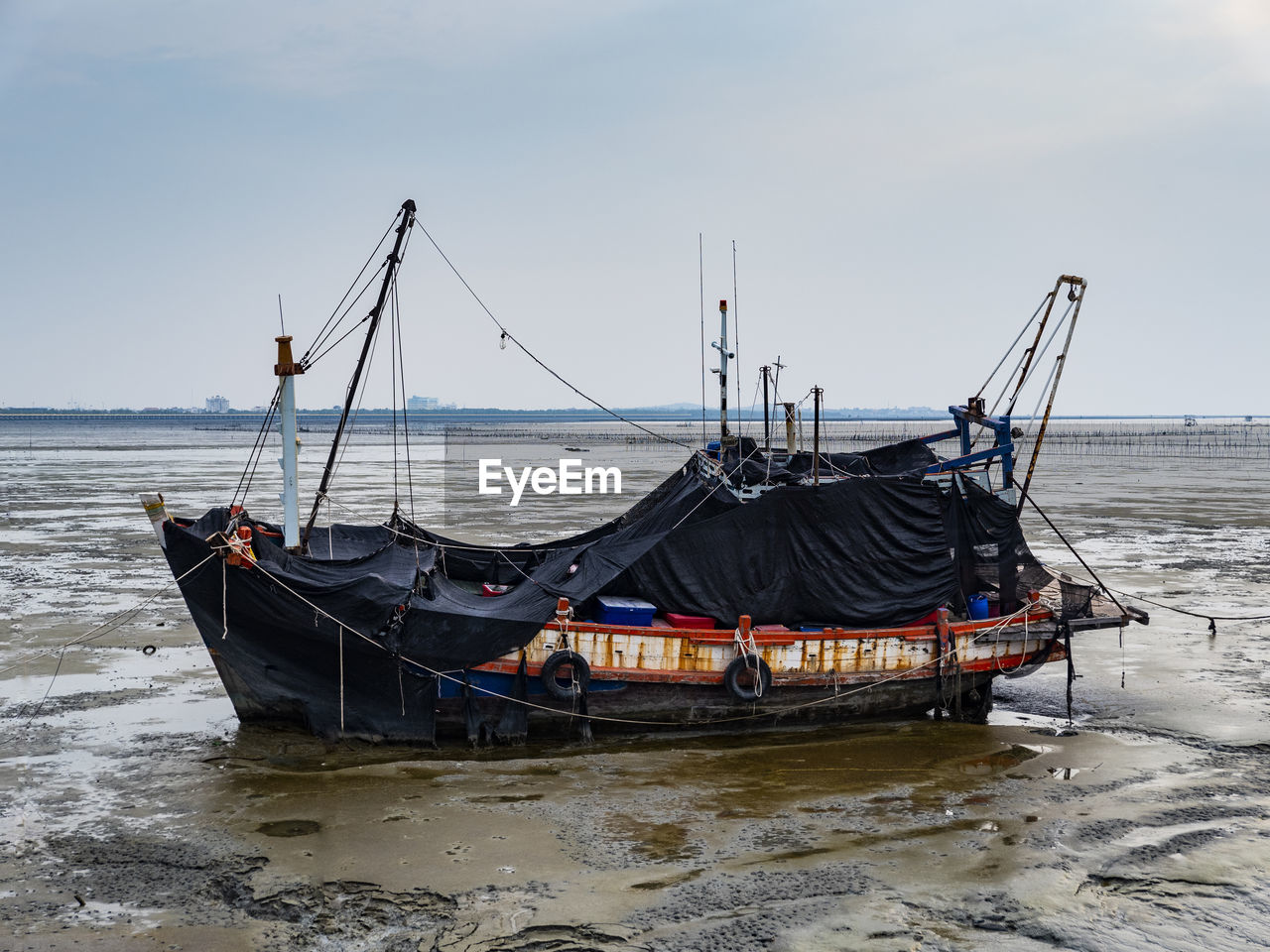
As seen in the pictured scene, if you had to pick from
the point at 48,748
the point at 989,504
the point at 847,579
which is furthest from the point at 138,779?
the point at 989,504

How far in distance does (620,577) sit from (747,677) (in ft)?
7.84

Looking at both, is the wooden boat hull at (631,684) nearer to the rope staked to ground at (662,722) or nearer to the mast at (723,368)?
the rope staked to ground at (662,722)

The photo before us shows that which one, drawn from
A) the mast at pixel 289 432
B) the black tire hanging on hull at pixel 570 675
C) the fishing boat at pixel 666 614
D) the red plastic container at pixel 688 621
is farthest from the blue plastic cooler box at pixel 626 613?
the mast at pixel 289 432

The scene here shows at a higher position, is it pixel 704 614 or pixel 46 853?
pixel 704 614

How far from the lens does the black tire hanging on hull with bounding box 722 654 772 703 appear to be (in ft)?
47.1

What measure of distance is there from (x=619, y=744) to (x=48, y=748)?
7.77 meters

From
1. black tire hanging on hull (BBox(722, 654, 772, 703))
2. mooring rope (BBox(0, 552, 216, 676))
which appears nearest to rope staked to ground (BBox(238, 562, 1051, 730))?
black tire hanging on hull (BBox(722, 654, 772, 703))

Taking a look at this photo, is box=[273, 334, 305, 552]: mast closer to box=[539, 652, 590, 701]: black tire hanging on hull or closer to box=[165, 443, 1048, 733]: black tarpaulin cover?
box=[165, 443, 1048, 733]: black tarpaulin cover

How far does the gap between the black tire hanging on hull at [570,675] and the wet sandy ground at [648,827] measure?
2.85ft

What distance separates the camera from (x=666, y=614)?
15109mm

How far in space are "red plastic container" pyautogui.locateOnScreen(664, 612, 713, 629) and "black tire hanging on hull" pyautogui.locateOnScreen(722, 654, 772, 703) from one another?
0.74m

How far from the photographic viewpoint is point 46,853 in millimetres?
10375

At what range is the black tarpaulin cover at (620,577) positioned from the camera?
530 inches

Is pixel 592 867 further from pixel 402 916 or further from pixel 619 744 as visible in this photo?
pixel 619 744
